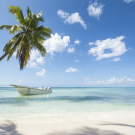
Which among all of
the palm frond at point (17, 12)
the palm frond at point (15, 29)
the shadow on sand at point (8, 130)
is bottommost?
the shadow on sand at point (8, 130)

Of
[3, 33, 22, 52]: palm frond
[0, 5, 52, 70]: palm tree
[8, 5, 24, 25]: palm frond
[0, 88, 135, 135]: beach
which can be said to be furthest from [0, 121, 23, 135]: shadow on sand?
[8, 5, 24, 25]: palm frond

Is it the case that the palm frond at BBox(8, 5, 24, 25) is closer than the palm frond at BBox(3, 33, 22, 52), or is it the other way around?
the palm frond at BBox(3, 33, 22, 52)

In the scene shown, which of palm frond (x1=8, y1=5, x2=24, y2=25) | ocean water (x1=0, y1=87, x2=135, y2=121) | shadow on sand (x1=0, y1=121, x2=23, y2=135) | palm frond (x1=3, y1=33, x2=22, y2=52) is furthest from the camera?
palm frond (x1=8, y1=5, x2=24, y2=25)

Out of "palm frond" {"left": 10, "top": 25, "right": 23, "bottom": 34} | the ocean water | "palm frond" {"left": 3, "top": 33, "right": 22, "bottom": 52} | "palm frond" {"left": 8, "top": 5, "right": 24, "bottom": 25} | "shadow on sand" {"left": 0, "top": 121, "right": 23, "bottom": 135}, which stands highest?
"palm frond" {"left": 8, "top": 5, "right": 24, "bottom": 25}

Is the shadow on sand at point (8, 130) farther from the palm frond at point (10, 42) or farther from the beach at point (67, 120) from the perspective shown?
the palm frond at point (10, 42)

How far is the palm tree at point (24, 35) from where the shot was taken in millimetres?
10273

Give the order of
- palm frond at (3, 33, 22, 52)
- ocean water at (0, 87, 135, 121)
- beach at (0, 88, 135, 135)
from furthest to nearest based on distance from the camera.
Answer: palm frond at (3, 33, 22, 52) → ocean water at (0, 87, 135, 121) → beach at (0, 88, 135, 135)

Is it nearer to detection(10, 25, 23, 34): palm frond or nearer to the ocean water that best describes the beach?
the ocean water

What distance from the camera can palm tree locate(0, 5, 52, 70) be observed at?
33.7ft

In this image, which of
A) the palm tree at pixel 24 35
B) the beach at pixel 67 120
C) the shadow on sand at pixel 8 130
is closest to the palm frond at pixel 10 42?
the palm tree at pixel 24 35

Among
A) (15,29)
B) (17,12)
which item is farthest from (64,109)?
(17,12)

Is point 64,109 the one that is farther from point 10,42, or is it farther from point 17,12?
point 17,12

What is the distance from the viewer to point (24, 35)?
10.9 metres

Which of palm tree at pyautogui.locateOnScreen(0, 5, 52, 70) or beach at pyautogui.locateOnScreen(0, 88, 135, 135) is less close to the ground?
palm tree at pyautogui.locateOnScreen(0, 5, 52, 70)
